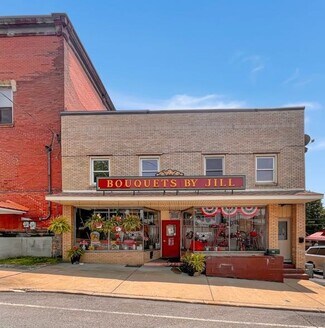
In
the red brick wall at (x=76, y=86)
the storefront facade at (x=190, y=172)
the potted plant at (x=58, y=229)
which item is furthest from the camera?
the red brick wall at (x=76, y=86)

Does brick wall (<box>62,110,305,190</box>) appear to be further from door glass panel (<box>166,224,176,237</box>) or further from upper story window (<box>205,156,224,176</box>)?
door glass panel (<box>166,224,176,237</box>)

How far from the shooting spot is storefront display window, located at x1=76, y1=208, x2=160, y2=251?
1792 centimetres

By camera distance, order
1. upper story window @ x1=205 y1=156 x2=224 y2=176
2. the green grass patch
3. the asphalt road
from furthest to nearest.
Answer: upper story window @ x1=205 y1=156 x2=224 y2=176, the green grass patch, the asphalt road

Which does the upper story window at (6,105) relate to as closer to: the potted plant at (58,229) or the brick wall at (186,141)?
the brick wall at (186,141)

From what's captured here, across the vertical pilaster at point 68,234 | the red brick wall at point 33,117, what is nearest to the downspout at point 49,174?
the red brick wall at point 33,117

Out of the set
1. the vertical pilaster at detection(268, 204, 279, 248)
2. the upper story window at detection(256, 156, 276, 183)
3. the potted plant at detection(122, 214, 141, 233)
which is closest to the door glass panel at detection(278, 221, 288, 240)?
the vertical pilaster at detection(268, 204, 279, 248)

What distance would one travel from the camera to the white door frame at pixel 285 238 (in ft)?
58.6

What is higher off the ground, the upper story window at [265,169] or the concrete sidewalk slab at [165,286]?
the upper story window at [265,169]

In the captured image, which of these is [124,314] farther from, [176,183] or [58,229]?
[58,229]

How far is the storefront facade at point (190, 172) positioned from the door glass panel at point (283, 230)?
50 mm

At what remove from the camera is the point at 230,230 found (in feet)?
58.4

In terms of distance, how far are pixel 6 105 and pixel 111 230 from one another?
30.1ft

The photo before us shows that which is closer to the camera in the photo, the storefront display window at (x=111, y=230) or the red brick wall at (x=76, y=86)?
the storefront display window at (x=111, y=230)

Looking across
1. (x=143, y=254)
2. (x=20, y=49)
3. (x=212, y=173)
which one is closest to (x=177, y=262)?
(x=143, y=254)
